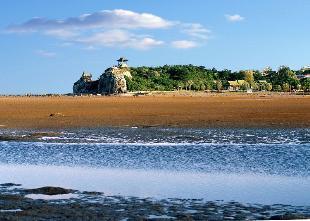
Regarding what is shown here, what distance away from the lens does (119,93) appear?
15262 centimetres

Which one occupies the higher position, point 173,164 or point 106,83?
point 106,83

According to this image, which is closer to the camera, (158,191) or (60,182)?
(158,191)

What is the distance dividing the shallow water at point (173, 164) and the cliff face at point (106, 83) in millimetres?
129221

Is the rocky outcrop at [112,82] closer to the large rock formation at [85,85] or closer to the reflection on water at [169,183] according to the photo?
the large rock formation at [85,85]

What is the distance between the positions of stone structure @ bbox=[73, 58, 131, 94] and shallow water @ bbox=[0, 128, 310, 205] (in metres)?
129

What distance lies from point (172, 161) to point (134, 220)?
8515 mm

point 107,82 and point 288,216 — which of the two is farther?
point 107,82

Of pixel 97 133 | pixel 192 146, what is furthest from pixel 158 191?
pixel 97 133

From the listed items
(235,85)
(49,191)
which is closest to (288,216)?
(49,191)

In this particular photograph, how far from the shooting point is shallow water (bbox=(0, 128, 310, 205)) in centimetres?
1358

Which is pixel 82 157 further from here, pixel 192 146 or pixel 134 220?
pixel 134 220

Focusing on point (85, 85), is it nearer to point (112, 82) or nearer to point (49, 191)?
point (112, 82)

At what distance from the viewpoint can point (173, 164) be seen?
17.9 m

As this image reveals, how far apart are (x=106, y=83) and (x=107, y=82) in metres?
0.87
